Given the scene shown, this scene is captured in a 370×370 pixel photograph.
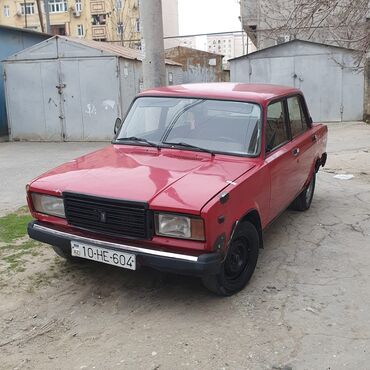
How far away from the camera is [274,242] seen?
5328mm

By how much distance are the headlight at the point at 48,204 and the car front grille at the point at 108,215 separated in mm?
114

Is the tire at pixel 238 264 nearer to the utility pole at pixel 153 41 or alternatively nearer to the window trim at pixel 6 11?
the utility pole at pixel 153 41

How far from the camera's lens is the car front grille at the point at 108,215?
11.6ft

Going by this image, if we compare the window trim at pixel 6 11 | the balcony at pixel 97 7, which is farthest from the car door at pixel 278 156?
the window trim at pixel 6 11

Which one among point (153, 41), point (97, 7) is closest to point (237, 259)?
point (153, 41)

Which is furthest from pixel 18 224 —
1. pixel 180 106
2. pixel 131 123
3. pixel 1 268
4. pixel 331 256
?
pixel 331 256

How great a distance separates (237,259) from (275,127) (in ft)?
5.19

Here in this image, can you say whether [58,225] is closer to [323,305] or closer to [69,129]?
[323,305]

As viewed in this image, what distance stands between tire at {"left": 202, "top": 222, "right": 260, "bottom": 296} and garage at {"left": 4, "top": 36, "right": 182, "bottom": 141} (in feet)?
33.6

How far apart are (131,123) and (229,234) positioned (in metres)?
1.97

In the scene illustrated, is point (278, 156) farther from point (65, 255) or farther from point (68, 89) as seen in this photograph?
point (68, 89)

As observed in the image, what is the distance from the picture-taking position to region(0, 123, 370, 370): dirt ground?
10.4 feet

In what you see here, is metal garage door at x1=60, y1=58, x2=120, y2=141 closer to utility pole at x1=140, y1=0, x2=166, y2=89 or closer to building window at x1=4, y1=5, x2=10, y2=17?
utility pole at x1=140, y1=0, x2=166, y2=89

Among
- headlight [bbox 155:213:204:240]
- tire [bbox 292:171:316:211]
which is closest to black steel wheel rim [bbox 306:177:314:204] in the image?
tire [bbox 292:171:316:211]
